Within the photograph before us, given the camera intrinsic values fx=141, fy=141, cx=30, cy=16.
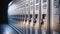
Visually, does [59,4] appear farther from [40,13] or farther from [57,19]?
[40,13]

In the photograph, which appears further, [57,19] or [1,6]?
[1,6]

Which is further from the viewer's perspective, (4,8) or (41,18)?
(4,8)

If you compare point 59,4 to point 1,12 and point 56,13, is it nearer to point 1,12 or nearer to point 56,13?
point 56,13

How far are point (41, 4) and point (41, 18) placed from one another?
238mm

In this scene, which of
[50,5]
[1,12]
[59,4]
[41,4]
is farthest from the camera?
[1,12]

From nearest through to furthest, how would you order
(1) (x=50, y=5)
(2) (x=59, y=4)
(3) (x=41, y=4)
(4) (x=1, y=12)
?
(2) (x=59, y=4), (1) (x=50, y=5), (3) (x=41, y=4), (4) (x=1, y=12)

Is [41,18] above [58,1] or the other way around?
the other way around

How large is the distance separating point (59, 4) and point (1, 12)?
38.9 ft

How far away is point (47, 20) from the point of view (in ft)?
6.70

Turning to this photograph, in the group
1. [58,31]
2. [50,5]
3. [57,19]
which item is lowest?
[58,31]

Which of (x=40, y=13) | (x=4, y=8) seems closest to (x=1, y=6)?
(x=4, y=8)

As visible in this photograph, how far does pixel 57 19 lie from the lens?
179cm

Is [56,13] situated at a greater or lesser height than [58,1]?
lesser

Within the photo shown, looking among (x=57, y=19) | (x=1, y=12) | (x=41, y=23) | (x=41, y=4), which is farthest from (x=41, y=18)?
(x=1, y=12)
